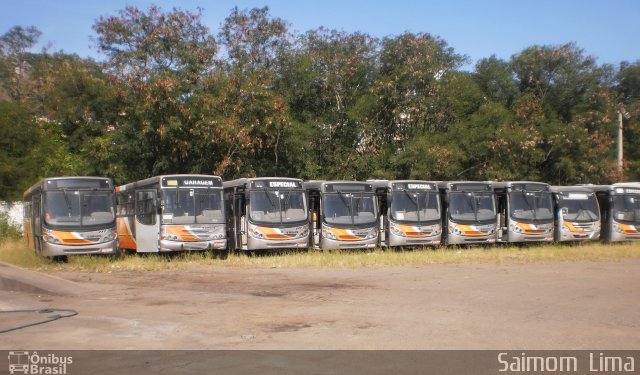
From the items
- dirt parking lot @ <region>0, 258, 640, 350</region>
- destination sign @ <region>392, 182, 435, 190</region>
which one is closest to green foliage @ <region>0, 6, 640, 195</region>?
destination sign @ <region>392, 182, 435, 190</region>

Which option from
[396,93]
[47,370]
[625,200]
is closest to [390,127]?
[396,93]

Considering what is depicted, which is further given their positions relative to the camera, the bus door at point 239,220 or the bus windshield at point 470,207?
the bus windshield at point 470,207

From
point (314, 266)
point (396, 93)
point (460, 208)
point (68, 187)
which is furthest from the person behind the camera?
point (396, 93)

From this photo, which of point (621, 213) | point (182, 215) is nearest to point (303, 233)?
point (182, 215)

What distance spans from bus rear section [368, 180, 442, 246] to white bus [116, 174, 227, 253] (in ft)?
21.6

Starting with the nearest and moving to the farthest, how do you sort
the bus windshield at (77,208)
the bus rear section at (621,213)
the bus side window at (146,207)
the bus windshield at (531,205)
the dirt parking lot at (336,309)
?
1. the dirt parking lot at (336,309)
2. the bus windshield at (77,208)
3. the bus side window at (146,207)
4. the bus windshield at (531,205)
5. the bus rear section at (621,213)

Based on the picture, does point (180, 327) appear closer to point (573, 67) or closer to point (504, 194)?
point (504, 194)

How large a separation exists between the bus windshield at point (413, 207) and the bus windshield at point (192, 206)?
6891 mm

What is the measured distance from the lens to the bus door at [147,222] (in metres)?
23.1

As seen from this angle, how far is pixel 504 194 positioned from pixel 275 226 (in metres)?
10.7

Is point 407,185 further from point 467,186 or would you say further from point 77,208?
point 77,208

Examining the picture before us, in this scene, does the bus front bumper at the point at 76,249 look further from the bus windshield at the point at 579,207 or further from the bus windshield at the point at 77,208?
the bus windshield at the point at 579,207

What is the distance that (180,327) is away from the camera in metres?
9.91

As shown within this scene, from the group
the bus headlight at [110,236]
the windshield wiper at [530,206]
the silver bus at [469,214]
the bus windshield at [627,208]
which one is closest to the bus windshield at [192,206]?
the bus headlight at [110,236]
